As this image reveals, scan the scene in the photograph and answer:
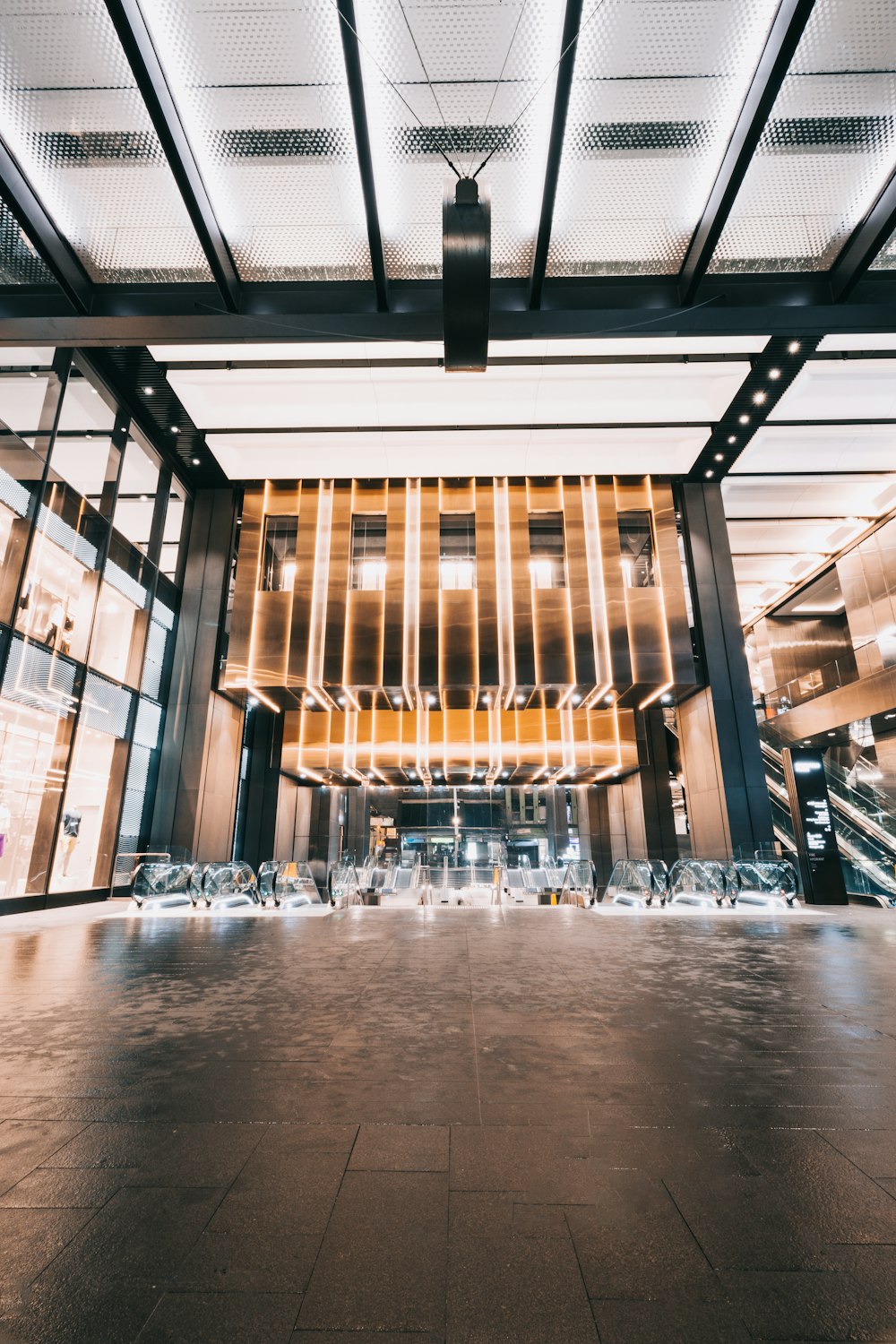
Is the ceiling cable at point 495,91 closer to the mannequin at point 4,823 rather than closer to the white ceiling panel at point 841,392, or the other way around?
the white ceiling panel at point 841,392

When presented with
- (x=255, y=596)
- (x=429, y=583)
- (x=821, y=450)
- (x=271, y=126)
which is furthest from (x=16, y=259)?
(x=821, y=450)

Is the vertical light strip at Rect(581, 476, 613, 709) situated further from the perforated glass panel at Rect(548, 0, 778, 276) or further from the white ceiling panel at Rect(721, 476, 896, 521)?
the perforated glass panel at Rect(548, 0, 778, 276)

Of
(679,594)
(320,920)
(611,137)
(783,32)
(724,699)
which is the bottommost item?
(320,920)

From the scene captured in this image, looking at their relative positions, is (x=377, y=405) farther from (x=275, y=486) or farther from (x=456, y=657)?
(x=456, y=657)

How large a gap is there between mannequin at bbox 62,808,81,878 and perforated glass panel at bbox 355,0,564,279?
976 centimetres

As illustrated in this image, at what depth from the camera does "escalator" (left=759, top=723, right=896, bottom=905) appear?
12555mm

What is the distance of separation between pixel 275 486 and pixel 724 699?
1130 cm

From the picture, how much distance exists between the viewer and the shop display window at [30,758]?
853cm

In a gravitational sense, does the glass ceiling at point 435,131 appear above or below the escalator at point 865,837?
above

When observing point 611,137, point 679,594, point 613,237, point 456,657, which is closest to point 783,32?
point 611,137

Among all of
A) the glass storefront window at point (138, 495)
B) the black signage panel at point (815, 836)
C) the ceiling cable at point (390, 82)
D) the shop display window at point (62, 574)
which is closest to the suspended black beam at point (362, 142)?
the ceiling cable at point (390, 82)

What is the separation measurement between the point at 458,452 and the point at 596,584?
421 centimetres

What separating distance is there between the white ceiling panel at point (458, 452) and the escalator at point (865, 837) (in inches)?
314

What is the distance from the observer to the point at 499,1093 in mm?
2137
